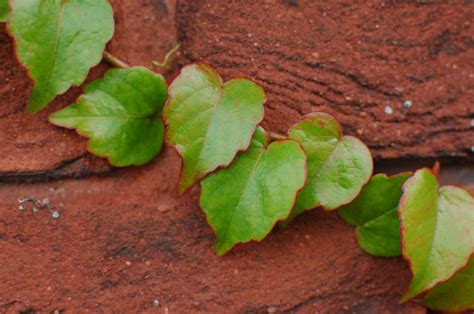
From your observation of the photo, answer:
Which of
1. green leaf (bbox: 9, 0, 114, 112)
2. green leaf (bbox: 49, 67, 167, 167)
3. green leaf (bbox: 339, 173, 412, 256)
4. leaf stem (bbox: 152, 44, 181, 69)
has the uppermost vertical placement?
green leaf (bbox: 9, 0, 114, 112)

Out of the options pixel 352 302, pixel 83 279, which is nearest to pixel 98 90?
pixel 83 279

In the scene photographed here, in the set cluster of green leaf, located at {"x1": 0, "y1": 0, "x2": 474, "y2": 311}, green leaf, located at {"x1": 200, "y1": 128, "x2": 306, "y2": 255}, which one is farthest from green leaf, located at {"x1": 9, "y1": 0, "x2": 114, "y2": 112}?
green leaf, located at {"x1": 200, "y1": 128, "x2": 306, "y2": 255}

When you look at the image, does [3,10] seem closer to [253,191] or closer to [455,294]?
[253,191]

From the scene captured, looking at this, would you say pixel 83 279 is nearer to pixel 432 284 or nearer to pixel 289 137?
pixel 289 137

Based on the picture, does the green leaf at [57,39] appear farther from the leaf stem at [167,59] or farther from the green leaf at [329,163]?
the green leaf at [329,163]

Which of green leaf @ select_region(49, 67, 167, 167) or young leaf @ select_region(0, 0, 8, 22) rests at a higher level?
young leaf @ select_region(0, 0, 8, 22)

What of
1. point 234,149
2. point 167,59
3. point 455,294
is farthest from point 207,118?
point 455,294

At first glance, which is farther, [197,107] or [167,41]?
[167,41]

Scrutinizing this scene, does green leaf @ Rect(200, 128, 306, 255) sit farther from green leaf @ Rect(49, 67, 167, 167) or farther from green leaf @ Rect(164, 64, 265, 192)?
green leaf @ Rect(49, 67, 167, 167)
